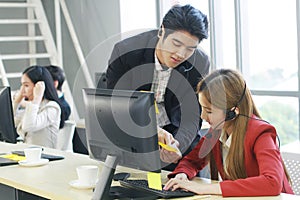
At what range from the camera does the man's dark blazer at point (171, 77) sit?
2.65 metres

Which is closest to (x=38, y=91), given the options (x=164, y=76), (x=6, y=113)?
(x=6, y=113)

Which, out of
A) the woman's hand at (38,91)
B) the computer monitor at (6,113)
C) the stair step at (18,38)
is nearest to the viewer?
the computer monitor at (6,113)

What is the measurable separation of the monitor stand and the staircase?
3.64 meters

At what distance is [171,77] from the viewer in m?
2.64

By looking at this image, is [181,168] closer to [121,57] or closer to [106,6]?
[121,57]

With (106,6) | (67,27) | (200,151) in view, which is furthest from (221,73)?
(67,27)

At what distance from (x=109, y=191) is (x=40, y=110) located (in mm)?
2159

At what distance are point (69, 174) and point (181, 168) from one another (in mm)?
483

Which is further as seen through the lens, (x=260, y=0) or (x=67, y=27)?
(x=67, y=27)

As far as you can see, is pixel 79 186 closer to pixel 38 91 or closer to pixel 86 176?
pixel 86 176

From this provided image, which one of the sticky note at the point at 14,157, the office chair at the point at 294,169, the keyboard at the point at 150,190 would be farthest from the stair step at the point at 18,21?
the keyboard at the point at 150,190

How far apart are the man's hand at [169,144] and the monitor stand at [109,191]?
0.27 meters

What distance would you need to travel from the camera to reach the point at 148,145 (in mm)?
2027

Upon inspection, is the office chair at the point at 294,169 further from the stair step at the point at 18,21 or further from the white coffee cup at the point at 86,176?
the stair step at the point at 18,21
